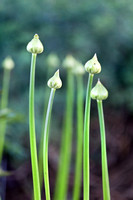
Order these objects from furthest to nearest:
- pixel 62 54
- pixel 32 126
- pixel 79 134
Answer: pixel 62 54 → pixel 79 134 → pixel 32 126

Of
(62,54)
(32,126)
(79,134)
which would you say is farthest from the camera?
(62,54)

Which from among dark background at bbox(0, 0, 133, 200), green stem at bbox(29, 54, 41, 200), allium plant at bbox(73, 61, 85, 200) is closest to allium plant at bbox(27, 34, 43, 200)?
green stem at bbox(29, 54, 41, 200)

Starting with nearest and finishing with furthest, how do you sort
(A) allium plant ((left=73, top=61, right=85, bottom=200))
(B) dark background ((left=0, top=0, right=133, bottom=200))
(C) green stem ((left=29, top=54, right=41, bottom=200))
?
(C) green stem ((left=29, top=54, right=41, bottom=200)), (A) allium plant ((left=73, top=61, right=85, bottom=200)), (B) dark background ((left=0, top=0, right=133, bottom=200))

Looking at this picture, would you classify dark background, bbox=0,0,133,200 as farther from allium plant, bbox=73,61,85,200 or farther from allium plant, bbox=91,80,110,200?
allium plant, bbox=91,80,110,200

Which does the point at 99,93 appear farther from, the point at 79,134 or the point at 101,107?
the point at 79,134

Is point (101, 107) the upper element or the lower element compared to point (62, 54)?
lower

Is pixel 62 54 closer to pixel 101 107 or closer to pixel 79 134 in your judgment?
pixel 79 134

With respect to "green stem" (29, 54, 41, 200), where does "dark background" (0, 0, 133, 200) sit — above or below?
above

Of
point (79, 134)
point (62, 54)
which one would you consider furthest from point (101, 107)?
point (62, 54)

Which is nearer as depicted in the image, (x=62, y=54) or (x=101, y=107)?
(x=101, y=107)
